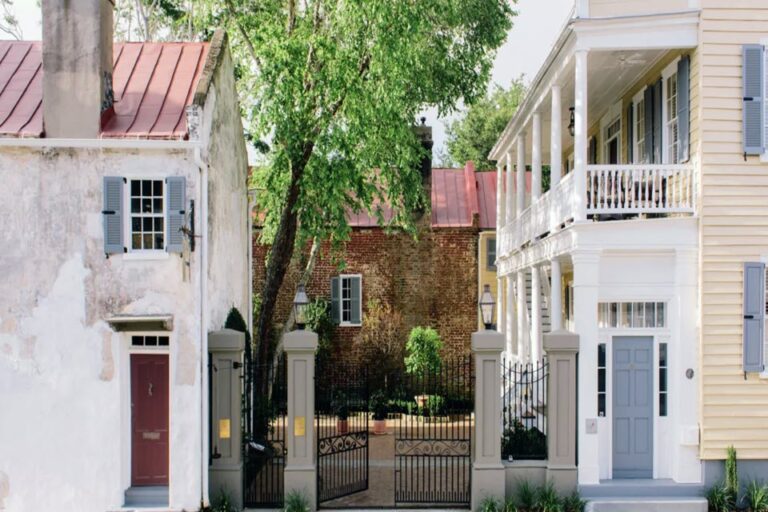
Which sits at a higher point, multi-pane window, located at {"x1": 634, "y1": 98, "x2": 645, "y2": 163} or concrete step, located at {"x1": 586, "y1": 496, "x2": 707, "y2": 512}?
multi-pane window, located at {"x1": 634, "y1": 98, "x2": 645, "y2": 163}

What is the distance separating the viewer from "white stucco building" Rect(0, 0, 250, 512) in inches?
476

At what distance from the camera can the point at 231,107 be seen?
50.6 feet

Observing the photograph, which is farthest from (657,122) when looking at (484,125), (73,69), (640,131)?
(484,125)

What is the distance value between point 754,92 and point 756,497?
639 centimetres

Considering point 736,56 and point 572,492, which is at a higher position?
point 736,56

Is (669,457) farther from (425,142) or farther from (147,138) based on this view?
(425,142)

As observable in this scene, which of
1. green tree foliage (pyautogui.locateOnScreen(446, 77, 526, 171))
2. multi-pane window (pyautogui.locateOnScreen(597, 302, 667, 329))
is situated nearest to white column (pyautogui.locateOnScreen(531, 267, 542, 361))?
multi-pane window (pyautogui.locateOnScreen(597, 302, 667, 329))

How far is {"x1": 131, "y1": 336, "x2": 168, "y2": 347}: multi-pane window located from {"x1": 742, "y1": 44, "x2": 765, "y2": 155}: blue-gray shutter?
9812 mm

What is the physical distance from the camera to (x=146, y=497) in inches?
484

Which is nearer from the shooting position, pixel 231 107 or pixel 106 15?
pixel 106 15

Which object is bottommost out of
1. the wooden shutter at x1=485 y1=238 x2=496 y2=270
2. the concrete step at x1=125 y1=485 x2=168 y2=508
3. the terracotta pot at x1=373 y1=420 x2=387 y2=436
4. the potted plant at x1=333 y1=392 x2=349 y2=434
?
the terracotta pot at x1=373 y1=420 x2=387 y2=436

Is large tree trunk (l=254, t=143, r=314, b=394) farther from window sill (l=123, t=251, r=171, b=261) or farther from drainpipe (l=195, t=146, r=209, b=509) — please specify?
window sill (l=123, t=251, r=171, b=261)

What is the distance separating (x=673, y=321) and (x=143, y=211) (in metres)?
8.71

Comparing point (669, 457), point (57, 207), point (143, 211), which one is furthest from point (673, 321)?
point (57, 207)
